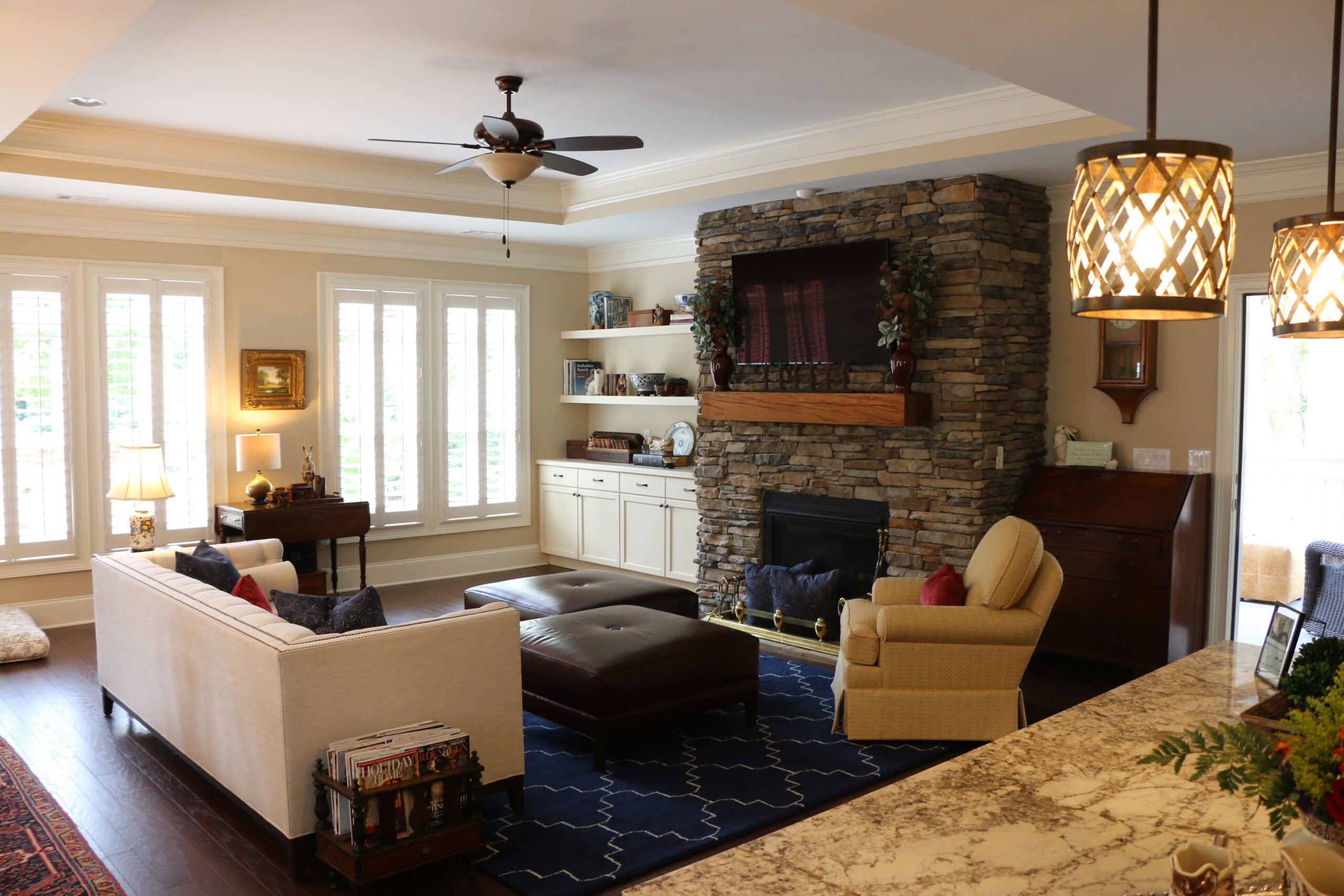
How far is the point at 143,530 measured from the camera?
19.6 feet

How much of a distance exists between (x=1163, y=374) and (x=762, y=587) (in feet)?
8.50

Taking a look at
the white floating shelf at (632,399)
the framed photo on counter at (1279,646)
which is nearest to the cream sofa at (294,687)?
the framed photo on counter at (1279,646)

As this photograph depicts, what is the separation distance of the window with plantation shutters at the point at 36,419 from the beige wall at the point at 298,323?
225 mm

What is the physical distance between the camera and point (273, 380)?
721 centimetres

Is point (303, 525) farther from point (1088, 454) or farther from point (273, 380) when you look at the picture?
point (1088, 454)

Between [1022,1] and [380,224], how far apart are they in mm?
5521

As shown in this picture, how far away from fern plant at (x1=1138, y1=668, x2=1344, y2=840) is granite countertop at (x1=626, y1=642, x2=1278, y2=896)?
0.95ft

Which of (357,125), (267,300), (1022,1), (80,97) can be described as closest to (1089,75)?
(1022,1)

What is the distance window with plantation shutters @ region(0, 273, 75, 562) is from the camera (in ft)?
20.7

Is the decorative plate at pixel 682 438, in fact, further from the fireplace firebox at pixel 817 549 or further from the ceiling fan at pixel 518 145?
the ceiling fan at pixel 518 145

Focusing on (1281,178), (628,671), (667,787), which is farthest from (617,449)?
(1281,178)

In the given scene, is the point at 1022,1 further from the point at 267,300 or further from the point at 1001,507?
the point at 267,300

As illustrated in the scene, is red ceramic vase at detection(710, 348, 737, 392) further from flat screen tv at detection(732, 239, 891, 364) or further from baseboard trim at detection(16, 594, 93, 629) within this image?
baseboard trim at detection(16, 594, 93, 629)

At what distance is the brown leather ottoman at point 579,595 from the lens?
5.11 m
